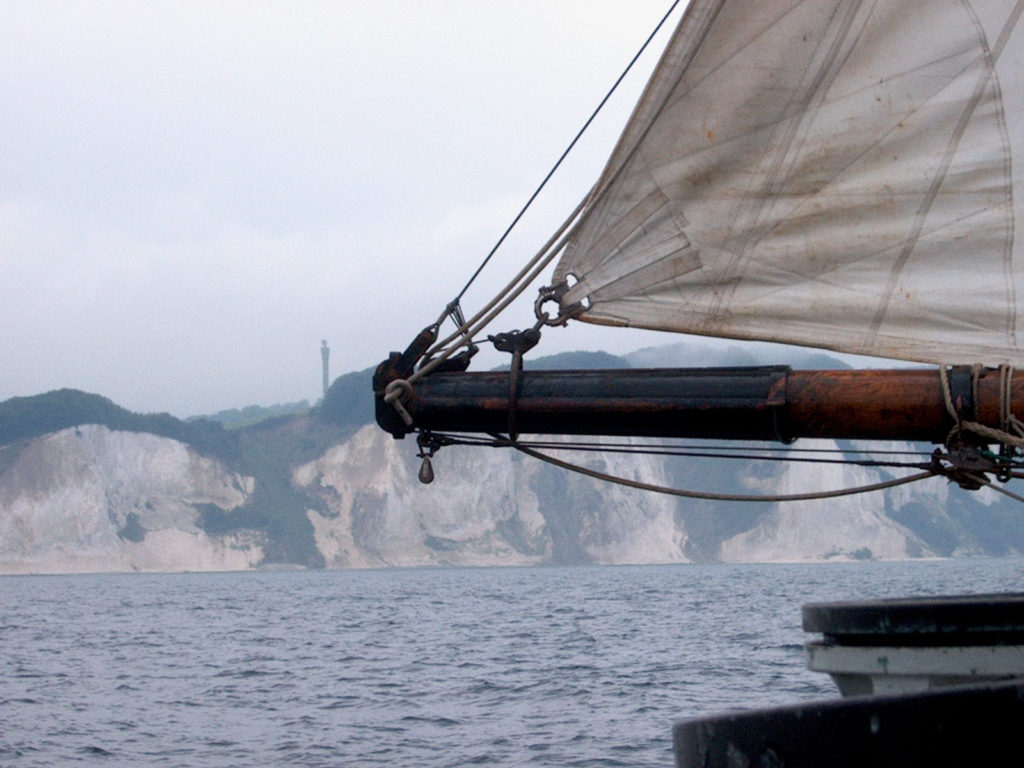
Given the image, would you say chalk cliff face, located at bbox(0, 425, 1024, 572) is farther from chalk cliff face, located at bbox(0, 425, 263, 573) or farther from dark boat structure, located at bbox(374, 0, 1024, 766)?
dark boat structure, located at bbox(374, 0, 1024, 766)

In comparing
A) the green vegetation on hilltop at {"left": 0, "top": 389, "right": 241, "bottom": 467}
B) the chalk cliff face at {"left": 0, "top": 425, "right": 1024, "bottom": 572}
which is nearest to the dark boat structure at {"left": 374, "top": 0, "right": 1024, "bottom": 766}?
the chalk cliff face at {"left": 0, "top": 425, "right": 1024, "bottom": 572}

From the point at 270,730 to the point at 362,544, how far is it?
135 meters

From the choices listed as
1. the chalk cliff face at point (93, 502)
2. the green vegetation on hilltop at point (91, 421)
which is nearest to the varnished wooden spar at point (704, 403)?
the chalk cliff face at point (93, 502)

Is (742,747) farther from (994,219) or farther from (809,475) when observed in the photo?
(809,475)

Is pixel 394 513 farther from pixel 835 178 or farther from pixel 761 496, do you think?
pixel 835 178

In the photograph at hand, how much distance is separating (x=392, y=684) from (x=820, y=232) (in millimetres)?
27948

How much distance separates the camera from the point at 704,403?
240 inches

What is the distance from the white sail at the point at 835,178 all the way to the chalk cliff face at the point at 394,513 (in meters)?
132

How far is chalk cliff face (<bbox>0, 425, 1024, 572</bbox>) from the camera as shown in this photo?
457ft

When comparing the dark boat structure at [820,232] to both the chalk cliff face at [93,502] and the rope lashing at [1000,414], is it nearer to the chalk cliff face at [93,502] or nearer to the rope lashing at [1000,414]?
the rope lashing at [1000,414]

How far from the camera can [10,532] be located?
137875mm

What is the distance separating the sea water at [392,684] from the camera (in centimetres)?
2250

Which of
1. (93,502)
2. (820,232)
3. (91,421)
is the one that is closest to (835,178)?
(820,232)

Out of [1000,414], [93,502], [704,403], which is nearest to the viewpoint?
[1000,414]
